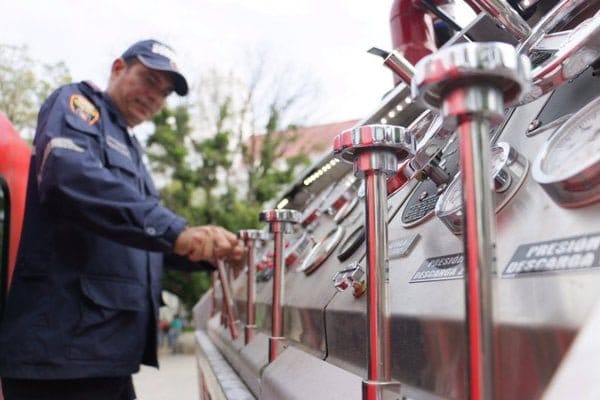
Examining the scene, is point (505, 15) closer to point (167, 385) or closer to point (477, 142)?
point (477, 142)

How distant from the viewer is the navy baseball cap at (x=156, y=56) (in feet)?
6.87

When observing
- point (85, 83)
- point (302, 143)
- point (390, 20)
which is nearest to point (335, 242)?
point (390, 20)

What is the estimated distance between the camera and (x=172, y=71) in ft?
6.95

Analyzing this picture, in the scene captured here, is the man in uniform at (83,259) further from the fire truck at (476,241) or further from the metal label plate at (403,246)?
the metal label plate at (403,246)

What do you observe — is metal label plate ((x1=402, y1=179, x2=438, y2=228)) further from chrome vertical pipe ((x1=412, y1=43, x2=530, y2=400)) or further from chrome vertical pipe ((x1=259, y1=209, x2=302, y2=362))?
chrome vertical pipe ((x1=412, y1=43, x2=530, y2=400))

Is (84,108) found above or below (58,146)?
above

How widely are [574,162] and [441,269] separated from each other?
0.74ft

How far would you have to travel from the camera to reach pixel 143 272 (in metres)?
2.02

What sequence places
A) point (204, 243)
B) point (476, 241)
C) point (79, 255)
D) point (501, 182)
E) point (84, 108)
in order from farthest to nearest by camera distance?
point (84, 108), point (79, 255), point (204, 243), point (501, 182), point (476, 241)

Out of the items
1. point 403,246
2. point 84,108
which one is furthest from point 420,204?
point 84,108

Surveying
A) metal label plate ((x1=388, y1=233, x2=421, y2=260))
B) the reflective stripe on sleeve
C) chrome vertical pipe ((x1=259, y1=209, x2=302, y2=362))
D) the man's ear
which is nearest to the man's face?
the man's ear

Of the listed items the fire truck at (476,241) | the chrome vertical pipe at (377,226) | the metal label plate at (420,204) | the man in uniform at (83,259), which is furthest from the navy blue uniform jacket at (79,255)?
the chrome vertical pipe at (377,226)

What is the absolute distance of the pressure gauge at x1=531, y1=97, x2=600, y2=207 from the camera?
21.5 inches

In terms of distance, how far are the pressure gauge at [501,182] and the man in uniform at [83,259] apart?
1.06 metres
